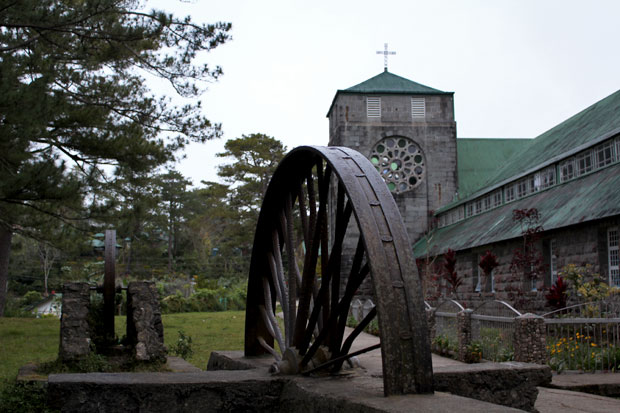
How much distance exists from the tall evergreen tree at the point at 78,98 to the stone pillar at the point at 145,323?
15.4 ft

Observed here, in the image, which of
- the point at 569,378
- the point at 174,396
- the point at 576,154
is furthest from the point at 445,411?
the point at 576,154

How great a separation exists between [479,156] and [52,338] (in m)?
26.7

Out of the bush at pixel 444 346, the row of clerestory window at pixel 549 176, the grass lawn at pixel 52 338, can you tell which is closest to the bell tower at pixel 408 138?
the row of clerestory window at pixel 549 176

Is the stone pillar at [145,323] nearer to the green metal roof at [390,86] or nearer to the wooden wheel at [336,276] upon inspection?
the wooden wheel at [336,276]

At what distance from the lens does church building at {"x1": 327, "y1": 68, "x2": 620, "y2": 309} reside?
15672mm

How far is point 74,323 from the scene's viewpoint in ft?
28.6

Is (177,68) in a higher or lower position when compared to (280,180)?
higher

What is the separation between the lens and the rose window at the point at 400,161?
34219 mm

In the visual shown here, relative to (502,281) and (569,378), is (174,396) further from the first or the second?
(502,281)

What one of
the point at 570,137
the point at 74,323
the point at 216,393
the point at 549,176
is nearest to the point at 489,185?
the point at 570,137

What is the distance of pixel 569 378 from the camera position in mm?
8625

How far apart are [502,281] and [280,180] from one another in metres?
15.6

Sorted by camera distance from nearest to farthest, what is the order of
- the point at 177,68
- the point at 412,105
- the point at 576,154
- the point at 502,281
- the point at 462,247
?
1. the point at 177,68
2. the point at 576,154
3. the point at 502,281
4. the point at 462,247
5. the point at 412,105

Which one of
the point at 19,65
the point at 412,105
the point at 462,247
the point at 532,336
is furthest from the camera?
the point at 412,105
